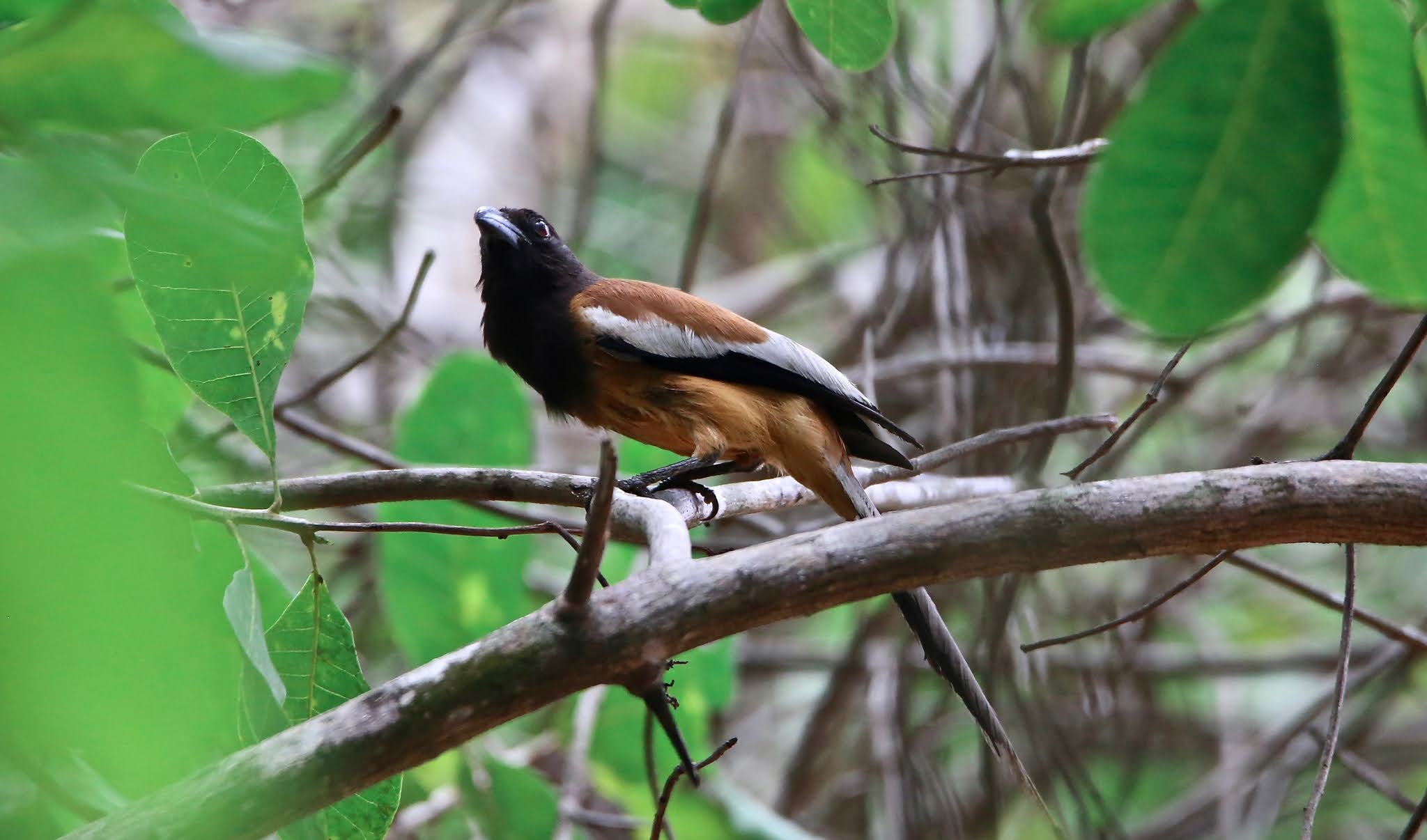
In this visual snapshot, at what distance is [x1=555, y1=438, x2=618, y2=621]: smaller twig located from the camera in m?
1.29

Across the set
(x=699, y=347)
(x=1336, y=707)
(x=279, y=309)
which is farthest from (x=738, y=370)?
(x=1336, y=707)

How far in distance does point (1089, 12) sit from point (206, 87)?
950mm

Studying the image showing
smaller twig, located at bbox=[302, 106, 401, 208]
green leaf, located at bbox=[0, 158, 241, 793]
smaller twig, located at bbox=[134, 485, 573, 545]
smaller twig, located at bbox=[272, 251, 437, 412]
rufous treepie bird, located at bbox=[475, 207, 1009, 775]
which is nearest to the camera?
green leaf, located at bbox=[0, 158, 241, 793]

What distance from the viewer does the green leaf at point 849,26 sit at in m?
1.86

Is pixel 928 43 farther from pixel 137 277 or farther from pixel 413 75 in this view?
pixel 137 277

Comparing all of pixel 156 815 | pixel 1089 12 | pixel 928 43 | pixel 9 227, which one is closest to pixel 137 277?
pixel 156 815

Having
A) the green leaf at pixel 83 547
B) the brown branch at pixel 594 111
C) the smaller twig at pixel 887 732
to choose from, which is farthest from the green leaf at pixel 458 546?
the green leaf at pixel 83 547

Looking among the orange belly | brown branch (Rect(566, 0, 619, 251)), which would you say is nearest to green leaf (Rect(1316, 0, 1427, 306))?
the orange belly

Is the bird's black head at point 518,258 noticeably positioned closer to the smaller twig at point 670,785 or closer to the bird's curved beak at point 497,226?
the bird's curved beak at point 497,226

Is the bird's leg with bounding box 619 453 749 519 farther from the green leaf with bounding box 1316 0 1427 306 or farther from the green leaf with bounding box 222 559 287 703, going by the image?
the green leaf with bounding box 1316 0 1427 306

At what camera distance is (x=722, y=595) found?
1360mm

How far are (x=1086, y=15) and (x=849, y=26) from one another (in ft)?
2.03

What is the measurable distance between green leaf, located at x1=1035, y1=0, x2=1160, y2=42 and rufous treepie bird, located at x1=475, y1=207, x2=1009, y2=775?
5.38 feet

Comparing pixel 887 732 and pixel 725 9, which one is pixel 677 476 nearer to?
pixel 725 9
